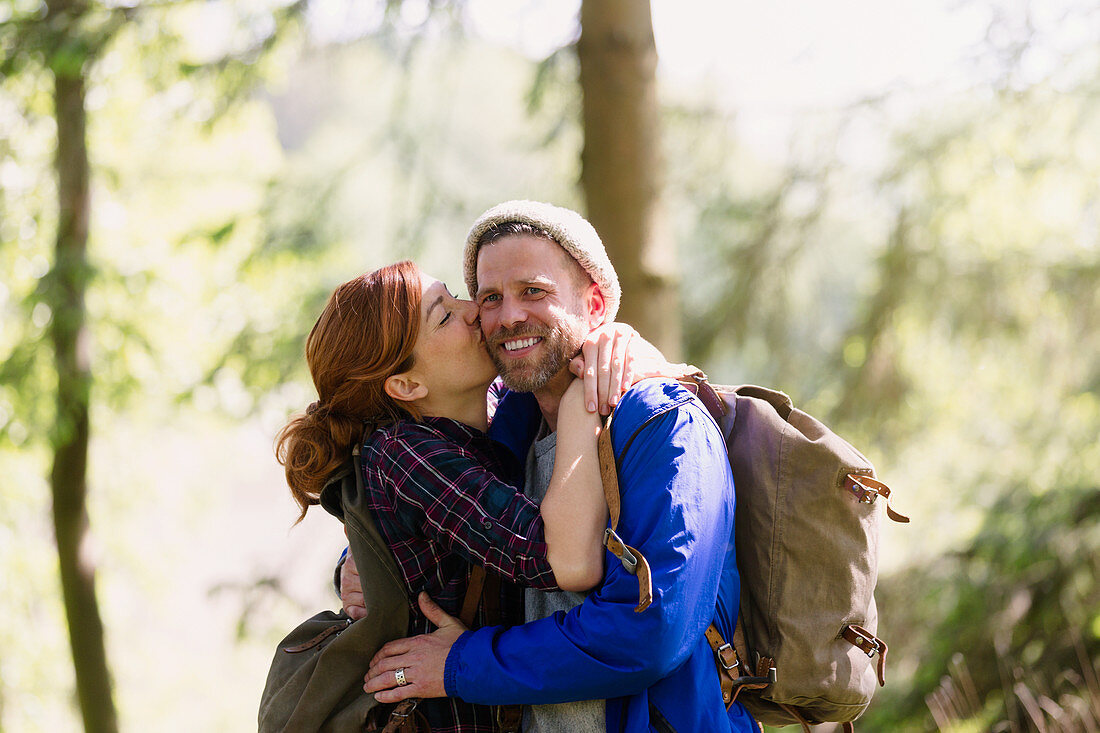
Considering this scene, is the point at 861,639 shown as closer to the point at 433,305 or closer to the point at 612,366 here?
the point at 612,366

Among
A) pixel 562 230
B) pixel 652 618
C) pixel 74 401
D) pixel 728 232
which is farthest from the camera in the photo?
pixel 728 232

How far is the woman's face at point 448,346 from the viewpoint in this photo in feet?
8.13

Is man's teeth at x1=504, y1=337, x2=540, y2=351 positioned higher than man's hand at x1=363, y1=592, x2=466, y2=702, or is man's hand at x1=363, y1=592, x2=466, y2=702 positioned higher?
man's teeth at x1=504, y1=337, x2=540, y2=351

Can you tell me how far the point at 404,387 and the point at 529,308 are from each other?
38cm

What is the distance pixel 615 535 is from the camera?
203 cm

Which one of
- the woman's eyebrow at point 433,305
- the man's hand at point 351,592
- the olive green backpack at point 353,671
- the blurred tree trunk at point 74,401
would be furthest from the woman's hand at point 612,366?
the blurred tree trunk at point 74,401

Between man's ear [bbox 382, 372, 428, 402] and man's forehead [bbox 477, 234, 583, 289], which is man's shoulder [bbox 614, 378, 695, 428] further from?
man's ear [bbox 382, 372, 428, 402]

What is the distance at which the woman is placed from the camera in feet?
6.89

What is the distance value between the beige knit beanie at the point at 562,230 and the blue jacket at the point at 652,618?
48 cm

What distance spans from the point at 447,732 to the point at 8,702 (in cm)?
922

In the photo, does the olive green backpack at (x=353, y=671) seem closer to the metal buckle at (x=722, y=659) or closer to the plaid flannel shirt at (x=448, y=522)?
the plaid flannel shirt at (x=448, y=522)

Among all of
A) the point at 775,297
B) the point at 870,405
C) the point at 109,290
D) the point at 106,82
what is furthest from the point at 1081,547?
the point at 109,290

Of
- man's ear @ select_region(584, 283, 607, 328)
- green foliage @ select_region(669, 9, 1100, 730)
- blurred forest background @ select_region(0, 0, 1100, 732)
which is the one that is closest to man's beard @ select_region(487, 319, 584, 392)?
man's ear @ select_region(584, 283, 607, 328)

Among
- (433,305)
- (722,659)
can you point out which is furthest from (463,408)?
(722,659)
